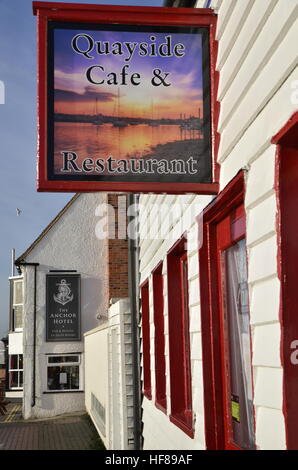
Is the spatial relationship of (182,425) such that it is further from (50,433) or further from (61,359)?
(61,359)

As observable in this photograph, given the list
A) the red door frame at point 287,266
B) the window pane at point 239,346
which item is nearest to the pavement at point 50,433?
the window pane at point 239,346

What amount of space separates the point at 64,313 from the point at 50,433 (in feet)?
14.2

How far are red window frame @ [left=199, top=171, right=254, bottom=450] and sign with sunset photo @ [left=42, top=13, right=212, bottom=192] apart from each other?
448mm

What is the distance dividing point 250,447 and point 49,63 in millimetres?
2608

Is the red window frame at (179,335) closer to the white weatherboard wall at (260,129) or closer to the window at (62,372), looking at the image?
the white weatherboard wall at (260,129)

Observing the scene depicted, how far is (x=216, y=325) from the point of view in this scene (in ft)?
15.9

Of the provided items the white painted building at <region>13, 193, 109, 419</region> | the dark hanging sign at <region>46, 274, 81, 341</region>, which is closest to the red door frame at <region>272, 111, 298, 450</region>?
the dark hanging sign at <region>46, 274, 81, 341</region>

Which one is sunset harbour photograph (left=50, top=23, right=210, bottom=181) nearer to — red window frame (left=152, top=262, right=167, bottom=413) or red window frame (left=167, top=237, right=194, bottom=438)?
red window frame (left=167, top=237, right=194, bottom=438)

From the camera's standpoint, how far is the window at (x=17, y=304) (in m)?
27.4

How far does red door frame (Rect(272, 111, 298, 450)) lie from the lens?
10.1 ft

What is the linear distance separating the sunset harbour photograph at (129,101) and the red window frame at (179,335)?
64.8 inches

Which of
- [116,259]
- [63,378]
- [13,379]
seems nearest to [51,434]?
[63,378]

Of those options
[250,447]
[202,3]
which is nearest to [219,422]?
[250,447]

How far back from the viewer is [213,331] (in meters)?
4.83
